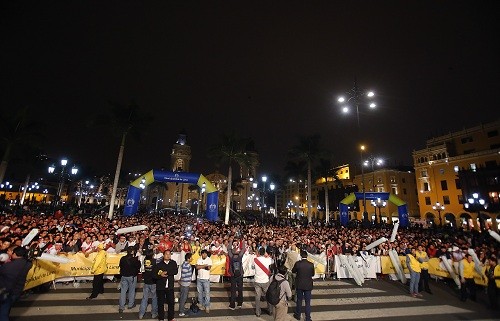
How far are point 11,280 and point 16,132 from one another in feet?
110

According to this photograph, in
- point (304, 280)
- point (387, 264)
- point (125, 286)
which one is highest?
point (304, 280)

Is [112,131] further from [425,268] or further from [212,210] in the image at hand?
[425,268]

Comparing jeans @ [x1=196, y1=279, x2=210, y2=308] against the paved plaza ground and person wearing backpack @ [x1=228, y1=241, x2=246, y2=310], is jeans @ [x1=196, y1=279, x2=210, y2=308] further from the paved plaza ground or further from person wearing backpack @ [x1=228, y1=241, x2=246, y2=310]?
person wearing backpack @ [x1=228, y1=241, x2=246, y2=310]

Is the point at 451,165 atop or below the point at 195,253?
atop

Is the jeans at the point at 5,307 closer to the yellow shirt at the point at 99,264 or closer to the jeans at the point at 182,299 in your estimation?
the yellow shirt at the point at 99,264

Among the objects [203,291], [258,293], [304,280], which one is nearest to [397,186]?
[304,280]

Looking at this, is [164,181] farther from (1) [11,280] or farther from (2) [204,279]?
(1) [11,280]

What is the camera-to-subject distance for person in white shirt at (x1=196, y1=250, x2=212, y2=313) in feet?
26.8

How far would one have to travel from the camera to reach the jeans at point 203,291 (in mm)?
8250

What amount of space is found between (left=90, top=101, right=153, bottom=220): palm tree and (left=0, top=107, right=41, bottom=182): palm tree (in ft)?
29.2

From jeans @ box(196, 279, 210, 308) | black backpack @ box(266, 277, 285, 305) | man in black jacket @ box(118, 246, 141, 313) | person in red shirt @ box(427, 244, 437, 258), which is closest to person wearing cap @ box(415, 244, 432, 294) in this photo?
person in red shirt @ box(427, 244, 437, 258)

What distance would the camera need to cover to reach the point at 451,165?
161 feet

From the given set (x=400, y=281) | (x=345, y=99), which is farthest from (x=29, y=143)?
(x=400, y=281)

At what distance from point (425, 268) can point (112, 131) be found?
3168cm
